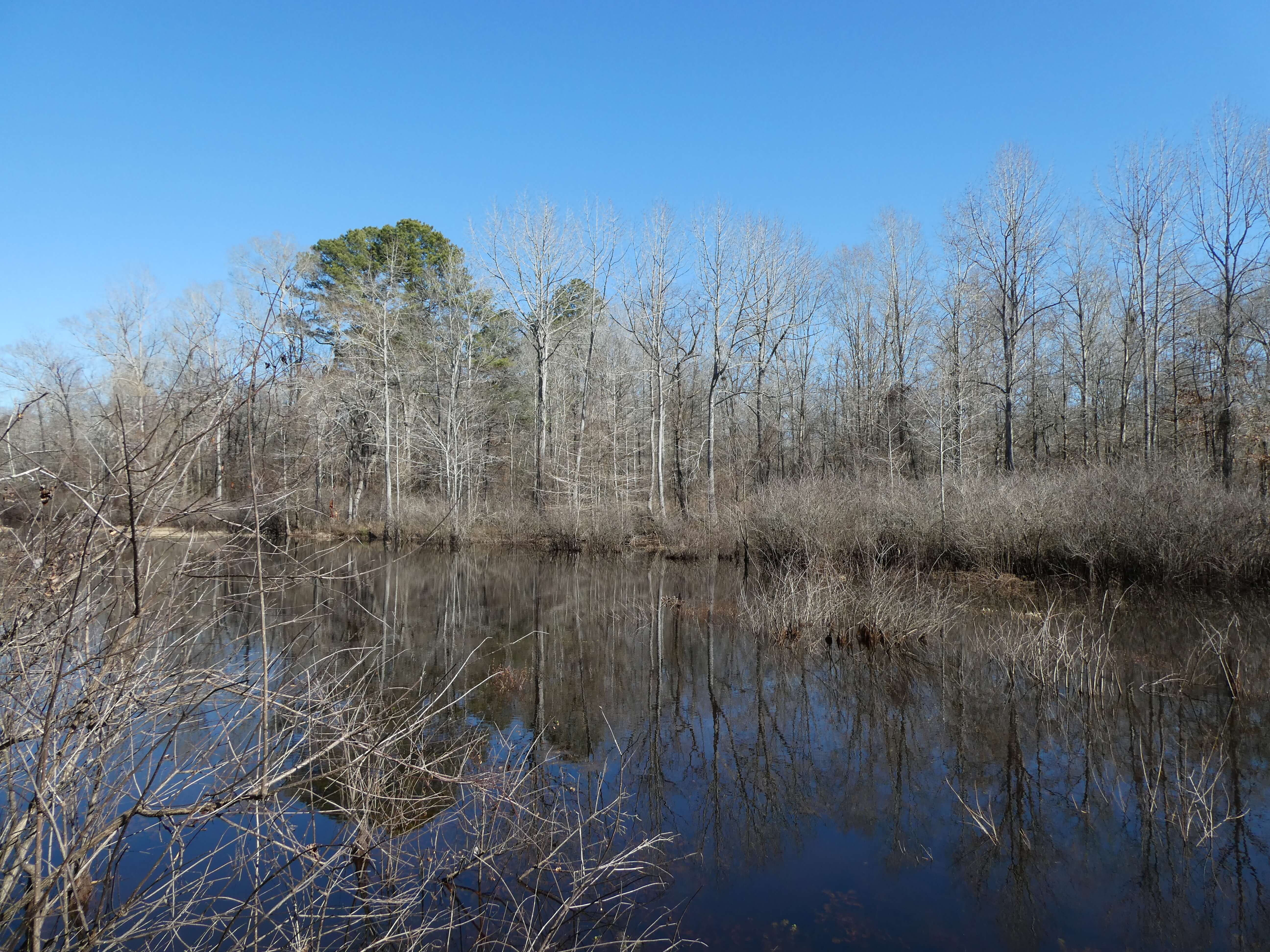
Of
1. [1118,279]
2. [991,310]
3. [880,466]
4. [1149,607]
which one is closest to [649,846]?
[1149,607]

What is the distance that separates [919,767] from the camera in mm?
6301

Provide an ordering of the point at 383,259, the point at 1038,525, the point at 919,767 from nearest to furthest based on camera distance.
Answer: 1. the point at 919,767
2. the point at 1038,525
3. the point at 383,259

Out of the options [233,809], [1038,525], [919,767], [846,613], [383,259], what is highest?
[383,259]

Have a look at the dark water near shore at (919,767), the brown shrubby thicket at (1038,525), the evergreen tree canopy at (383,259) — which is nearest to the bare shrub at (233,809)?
the dark water near shore at (919,767)

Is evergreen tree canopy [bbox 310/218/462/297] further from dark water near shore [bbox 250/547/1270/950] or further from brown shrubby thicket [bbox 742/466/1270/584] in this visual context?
dark water near shore [bbox 250/547/1270/950]

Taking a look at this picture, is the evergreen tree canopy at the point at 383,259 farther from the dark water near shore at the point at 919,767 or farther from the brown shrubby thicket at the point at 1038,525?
the dark water near shore at the point at 919,767

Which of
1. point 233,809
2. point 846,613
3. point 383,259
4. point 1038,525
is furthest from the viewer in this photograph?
point 383,259

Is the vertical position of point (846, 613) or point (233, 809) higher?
point (846, 613)

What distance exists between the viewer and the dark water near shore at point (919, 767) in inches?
169

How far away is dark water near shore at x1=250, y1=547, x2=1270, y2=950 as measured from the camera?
169 inches

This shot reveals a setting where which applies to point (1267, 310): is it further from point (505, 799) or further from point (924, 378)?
point (505, 799)

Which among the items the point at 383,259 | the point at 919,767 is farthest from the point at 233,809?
the point at 383,259

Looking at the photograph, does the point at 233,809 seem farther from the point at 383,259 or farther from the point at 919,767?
the point at 383,259

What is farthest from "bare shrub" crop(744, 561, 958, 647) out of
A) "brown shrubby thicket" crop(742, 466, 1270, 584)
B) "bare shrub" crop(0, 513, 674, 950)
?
"bare shrub" crop(0, 513, 674, 950)
